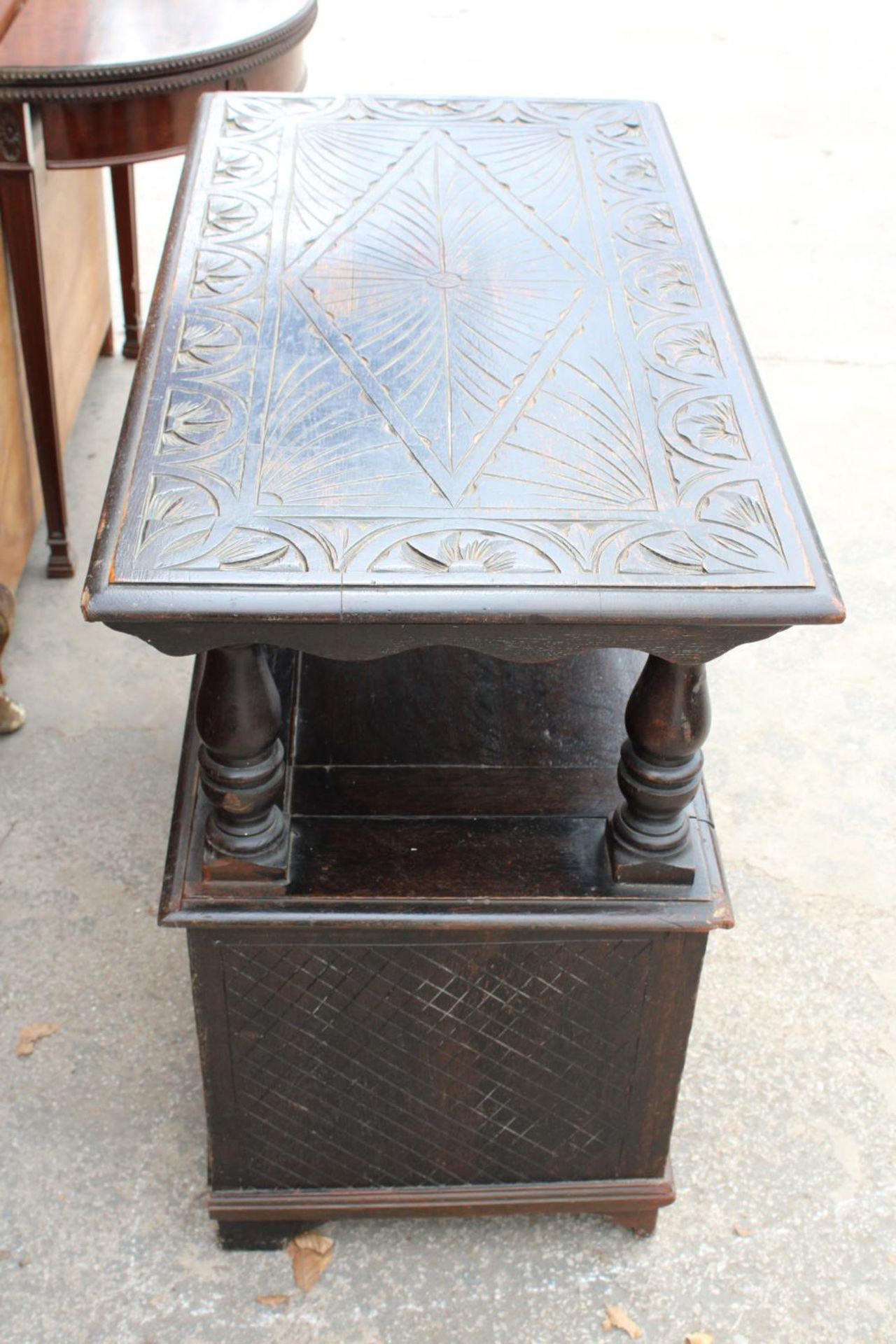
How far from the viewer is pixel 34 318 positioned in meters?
2.49

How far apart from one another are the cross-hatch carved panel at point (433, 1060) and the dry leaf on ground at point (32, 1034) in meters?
0.45

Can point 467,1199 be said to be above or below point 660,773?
below

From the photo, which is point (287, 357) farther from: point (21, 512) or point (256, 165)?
point (21, 512)

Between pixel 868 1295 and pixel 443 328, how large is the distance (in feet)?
4.40

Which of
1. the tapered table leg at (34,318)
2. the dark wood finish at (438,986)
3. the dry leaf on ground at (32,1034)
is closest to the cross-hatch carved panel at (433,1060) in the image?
the dark wood finish at (438,986)

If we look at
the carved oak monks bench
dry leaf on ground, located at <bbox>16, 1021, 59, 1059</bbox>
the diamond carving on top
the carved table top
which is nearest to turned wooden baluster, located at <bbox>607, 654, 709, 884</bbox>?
the carved oak monks bench

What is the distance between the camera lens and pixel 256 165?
2047 mm

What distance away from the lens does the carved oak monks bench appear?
138 cm

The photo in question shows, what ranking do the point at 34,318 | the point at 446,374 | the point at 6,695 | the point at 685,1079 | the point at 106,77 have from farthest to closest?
the point at 6,695, the point at 34,318, the point at 106,77, the point at 685,1079, the point at 446,374

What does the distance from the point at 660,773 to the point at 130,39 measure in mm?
1513

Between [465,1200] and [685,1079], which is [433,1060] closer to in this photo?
[465,1200]

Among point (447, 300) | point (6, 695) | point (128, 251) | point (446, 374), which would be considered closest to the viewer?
point (446, 374)

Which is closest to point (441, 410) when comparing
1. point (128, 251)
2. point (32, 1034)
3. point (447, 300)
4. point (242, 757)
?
point (447, 300)

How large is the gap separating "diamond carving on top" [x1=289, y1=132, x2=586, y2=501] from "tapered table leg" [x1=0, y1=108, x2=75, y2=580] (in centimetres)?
64
